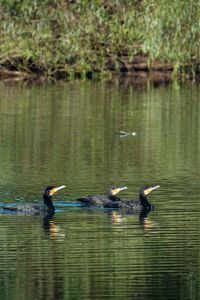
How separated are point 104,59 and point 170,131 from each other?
18347 mm

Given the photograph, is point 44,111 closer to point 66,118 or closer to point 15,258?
point 66,118

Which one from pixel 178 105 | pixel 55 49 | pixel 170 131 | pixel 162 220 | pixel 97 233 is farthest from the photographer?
pixel 55 49

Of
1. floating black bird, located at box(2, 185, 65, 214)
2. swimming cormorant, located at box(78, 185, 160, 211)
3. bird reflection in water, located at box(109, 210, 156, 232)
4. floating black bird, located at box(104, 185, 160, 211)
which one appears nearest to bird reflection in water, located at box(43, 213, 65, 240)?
floating black bird, located at box(2, 185, 65, 214)

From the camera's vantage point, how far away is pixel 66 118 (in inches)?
1352

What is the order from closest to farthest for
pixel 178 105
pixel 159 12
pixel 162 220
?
pixel 162 220, pixel 178 105, pixel 159 12

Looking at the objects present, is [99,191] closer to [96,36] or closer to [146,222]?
[146,222]

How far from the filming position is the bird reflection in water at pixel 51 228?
17.3 meters

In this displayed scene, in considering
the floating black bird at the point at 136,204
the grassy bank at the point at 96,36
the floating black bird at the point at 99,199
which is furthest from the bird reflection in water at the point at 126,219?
the grassy bank at the point at 96,36

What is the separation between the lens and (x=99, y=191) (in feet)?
70.7

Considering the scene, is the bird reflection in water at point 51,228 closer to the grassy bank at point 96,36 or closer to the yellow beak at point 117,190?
the yellow beak at point 117,190

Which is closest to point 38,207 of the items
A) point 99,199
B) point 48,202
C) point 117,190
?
point 48,202

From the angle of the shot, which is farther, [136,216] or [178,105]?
[178,105]

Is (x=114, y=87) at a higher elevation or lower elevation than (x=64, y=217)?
lower

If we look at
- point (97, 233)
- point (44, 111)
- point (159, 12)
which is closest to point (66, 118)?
point (44, 111)
